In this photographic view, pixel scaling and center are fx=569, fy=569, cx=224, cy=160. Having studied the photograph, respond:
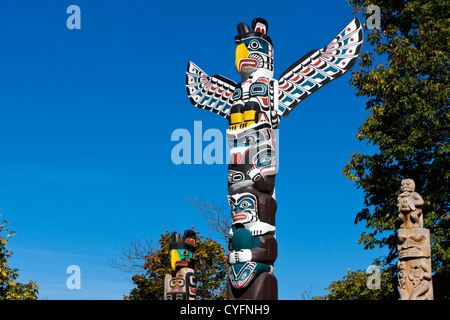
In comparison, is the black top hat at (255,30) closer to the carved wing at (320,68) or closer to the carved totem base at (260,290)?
the carved wing at (320,68)

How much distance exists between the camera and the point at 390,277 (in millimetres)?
17609

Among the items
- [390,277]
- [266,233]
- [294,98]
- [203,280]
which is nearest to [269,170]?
[266,233]

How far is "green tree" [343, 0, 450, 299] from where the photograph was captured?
53.6 feet

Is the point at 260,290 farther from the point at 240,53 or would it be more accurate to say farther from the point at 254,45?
the point at 254,45

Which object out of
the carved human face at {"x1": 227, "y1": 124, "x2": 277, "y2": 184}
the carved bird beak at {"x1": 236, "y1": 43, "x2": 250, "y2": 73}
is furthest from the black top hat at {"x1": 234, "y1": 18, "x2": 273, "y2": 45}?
the carved human face at {"x1": 227, "y1": 124, "x2": 277, "y2": 184}

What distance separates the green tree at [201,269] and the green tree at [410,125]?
8988 mm

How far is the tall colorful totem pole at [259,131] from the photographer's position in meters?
11.7

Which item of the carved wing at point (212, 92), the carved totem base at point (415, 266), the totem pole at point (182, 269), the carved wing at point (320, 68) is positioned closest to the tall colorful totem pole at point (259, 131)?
the carved wing at point (320, 68)

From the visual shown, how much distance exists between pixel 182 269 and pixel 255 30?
8165 mm

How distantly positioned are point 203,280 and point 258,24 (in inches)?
552

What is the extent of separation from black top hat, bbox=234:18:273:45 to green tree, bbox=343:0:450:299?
4921mm

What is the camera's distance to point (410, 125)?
1705 cm

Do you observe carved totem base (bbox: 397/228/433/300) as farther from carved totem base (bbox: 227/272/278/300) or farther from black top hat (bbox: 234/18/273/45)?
black top hat (bbox: 234/18/273/45)
